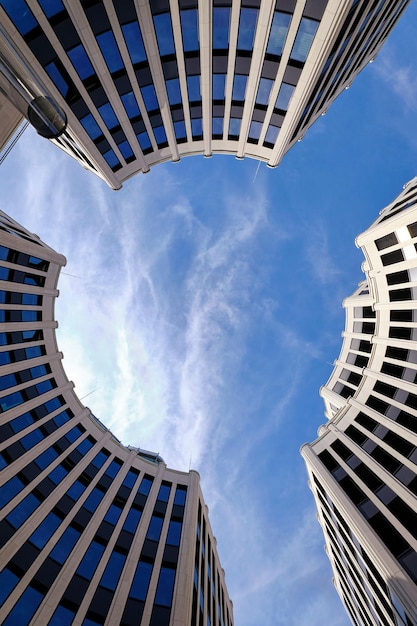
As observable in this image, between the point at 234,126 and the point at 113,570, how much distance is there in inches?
1504

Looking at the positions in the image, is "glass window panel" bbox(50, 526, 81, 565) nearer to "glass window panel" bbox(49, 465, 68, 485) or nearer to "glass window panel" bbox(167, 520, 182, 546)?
"glass window panel" bbox(49, 465, 68, 485)

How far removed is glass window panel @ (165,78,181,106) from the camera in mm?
25603

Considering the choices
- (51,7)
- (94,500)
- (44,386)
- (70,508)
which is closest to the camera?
(51,7)

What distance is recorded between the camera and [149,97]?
86.4ft

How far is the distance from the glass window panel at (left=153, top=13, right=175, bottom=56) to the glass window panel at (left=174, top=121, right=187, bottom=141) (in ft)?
21.1

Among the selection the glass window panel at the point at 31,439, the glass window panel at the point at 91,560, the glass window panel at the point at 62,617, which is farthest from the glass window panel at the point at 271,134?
the glass window panel at the point at 62,617

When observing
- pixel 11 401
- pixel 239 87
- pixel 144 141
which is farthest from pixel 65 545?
pixel 239 87

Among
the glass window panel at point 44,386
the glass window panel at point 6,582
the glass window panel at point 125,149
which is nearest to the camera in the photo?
the glass window panel at point 6,582

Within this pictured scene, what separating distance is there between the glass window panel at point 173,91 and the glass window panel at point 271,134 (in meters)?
8.06

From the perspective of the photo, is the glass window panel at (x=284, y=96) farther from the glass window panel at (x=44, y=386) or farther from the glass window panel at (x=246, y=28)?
the glass window panel at (x=44, y=386)

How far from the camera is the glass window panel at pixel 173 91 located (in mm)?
25603

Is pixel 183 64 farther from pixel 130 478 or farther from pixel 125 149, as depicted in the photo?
pixel 130 478

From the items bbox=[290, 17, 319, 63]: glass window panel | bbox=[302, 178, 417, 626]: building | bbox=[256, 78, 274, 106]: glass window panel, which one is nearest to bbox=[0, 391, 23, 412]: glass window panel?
bbox=[302, 178, 417, 626]: building

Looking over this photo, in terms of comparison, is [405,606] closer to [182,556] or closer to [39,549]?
[182,556]
